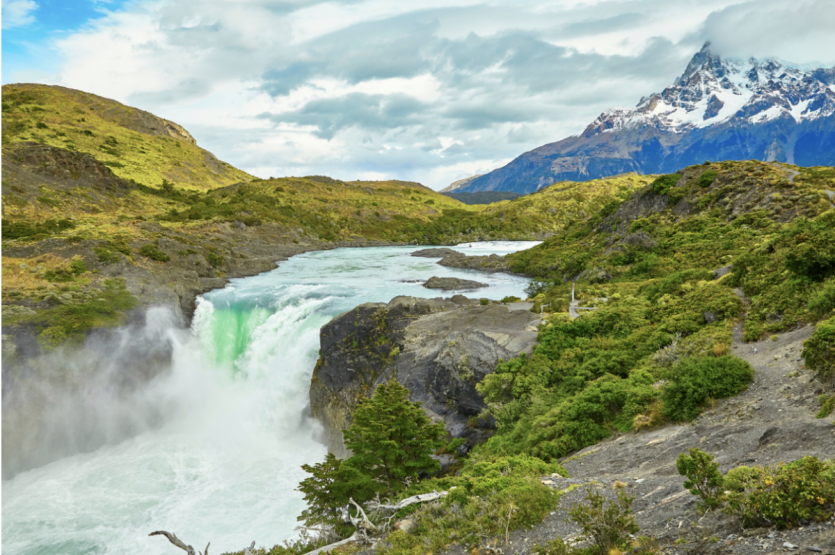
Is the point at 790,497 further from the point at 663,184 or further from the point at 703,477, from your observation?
the point at 663,184

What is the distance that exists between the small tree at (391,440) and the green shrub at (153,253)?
4240 centimetres

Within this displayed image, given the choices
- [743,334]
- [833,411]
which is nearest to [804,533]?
[833,411]

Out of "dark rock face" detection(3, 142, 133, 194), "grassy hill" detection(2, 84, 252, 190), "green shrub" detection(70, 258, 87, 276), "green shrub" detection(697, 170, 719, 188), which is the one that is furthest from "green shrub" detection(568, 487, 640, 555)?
"grassy hill" detection(2, 84, 252, 190)

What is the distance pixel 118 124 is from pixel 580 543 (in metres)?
189

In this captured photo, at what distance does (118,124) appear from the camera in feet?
495

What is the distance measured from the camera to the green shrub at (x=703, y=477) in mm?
6734

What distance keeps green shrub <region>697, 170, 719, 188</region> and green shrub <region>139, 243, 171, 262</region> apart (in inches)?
2166

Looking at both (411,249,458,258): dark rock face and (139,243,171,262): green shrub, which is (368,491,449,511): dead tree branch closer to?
(139,243,171,262): green shrub

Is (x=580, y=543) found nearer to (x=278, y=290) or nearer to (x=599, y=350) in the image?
(x=599, y=350)

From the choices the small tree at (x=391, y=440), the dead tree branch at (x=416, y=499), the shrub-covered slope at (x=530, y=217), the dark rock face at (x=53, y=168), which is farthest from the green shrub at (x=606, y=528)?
the shrub-covered slope at (x=530, y=217)

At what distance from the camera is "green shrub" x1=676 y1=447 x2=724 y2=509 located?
673cm

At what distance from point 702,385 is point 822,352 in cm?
262

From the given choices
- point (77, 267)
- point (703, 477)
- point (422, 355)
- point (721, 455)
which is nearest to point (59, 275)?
point (77, 267)

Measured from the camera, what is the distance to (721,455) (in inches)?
351
